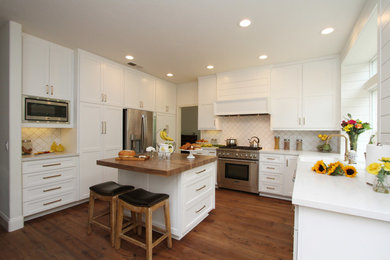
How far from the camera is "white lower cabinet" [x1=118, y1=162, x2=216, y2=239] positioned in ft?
6.71

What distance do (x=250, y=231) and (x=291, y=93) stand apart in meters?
2.61

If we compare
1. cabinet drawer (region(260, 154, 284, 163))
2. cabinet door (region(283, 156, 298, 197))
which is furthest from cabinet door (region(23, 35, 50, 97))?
cabinet door (region(283, 156, 298, 197))

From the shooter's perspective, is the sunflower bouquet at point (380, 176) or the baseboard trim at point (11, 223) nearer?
the sunflower bouquet at point (380, 176)

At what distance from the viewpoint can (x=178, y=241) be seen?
2059mm

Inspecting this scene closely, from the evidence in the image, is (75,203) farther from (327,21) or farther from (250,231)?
(327,21)

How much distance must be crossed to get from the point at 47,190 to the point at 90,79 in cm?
187

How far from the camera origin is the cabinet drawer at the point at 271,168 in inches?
134

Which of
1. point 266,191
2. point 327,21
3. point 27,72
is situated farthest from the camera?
point 266,191

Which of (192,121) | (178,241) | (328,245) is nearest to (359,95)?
(328,245)

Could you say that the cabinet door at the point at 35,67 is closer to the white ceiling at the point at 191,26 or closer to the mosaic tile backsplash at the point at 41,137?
the white ceiling at the point at 191,26

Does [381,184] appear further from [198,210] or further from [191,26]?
[191,26]

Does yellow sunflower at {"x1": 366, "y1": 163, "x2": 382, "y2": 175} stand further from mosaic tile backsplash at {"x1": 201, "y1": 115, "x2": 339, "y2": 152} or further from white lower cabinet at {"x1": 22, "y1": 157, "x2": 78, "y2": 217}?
white lower cabinet at {"x1": 22, "y1": 157, "x2": 78, "y2": 217}

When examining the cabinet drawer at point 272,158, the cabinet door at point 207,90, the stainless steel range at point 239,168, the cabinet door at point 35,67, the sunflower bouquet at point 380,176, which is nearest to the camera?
the sunflower bouquet at point 380,176

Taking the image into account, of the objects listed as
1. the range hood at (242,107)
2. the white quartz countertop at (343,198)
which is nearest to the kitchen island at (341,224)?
the white quartz countertop at (343,198)
